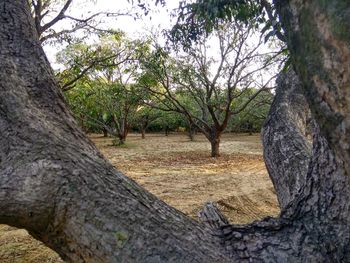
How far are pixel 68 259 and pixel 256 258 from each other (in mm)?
623

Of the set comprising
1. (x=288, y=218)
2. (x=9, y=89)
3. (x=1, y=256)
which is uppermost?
(x=9, y=89)

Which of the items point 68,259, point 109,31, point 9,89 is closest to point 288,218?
point 68,259

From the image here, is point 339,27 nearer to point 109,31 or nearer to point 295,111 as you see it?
point 295,111

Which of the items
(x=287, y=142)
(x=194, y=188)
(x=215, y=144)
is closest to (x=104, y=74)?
(x=215, y=144)

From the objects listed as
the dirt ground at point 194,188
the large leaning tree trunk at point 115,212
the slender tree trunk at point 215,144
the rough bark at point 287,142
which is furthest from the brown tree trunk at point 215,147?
the large leaning tree trunk at point 115,212

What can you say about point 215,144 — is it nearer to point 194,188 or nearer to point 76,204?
point 194,188

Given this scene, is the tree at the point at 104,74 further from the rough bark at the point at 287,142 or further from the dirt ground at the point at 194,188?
the rough bark at the point at 287,142

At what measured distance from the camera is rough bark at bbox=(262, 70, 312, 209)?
190cm

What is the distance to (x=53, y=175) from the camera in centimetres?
120

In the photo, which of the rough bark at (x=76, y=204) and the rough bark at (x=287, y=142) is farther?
the rough bark at (x=287, y=142)

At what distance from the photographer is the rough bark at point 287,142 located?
190 cm

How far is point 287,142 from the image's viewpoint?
2061mm

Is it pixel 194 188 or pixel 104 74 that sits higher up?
pixel 104 74

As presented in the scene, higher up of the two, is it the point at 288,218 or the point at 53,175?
the point at 53,175
